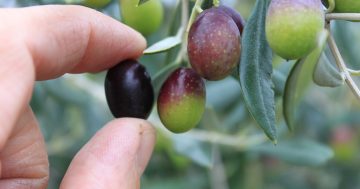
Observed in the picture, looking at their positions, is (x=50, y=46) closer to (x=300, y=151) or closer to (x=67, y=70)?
(x=67, y=70)

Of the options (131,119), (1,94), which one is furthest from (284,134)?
(1,94)

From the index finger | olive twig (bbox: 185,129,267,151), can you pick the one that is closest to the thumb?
the index finger

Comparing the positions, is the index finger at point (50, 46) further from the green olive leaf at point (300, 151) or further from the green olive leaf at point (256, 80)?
the green olive leaf at point (300, 151)

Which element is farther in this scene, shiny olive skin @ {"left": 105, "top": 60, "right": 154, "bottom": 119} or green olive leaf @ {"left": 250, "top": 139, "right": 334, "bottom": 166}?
green olive leaf @ {"left": 250, "top": 139, "right": 334, "bottom": 166}

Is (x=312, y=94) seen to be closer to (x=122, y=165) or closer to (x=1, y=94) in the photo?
(x=122, y=165)

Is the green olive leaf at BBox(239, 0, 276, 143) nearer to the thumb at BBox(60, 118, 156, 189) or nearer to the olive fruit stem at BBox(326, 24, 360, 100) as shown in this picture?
the olive fruit stem at BBox(326, 24, 360, 100)

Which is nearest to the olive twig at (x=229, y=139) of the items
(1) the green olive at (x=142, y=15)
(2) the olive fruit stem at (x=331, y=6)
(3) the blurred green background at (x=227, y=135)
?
(3) the blurred green background at (x=227, y=135)
